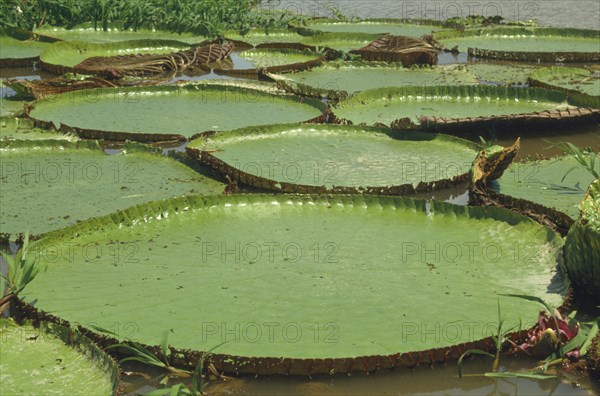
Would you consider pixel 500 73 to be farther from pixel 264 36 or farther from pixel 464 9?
pixel 464 9

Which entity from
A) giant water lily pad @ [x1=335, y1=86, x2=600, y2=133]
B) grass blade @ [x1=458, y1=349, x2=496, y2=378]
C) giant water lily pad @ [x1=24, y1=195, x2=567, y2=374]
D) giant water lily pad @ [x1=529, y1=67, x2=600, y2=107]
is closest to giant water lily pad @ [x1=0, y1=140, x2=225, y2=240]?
giant water lily pad @ [x1=24, y1=195, x2=567, y2=374]

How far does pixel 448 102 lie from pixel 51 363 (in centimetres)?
403

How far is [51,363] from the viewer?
8.57 feet

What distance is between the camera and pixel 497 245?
11.2 feet

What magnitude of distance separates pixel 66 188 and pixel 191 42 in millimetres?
4674

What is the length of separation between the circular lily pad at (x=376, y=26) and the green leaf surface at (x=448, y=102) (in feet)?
12.3

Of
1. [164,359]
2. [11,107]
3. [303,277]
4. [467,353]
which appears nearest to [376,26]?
[11,107]

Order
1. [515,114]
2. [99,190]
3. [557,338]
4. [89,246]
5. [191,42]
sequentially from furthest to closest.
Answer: [191,42], [515,114], [99,190], [89,246], [557,338]

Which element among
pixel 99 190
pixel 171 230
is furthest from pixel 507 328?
pixel 99 190

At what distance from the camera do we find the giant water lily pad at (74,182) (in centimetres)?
383

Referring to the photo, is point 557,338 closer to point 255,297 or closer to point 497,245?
point 497,245

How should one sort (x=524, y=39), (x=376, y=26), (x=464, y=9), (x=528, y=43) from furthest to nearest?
(x=464, y=9) → (x=376, y=26) → (x=524, y=39) → (x=528, y=43)

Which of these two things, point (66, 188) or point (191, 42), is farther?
point (191, 42)

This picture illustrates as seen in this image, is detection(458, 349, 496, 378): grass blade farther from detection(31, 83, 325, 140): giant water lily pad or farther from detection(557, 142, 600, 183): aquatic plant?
detection(31, 83, 325, 140): giant water lily pad
